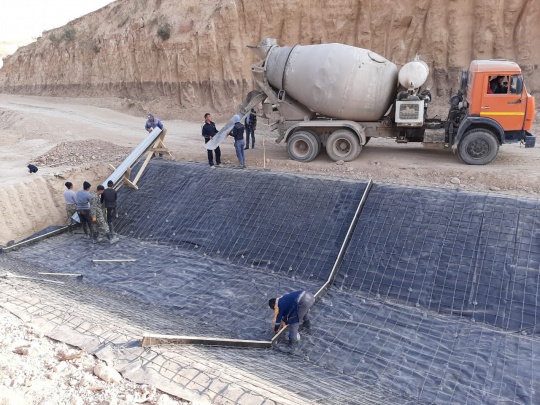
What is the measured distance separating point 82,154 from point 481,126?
11522 mm

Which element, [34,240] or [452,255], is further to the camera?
[34,240]

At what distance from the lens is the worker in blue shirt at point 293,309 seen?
16.7ft

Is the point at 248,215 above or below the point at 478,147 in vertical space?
below

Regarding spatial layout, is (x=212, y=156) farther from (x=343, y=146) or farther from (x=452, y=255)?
(x=452, y=255)

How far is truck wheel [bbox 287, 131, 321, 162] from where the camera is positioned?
10.6 metres

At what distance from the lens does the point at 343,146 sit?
1057 centimetres

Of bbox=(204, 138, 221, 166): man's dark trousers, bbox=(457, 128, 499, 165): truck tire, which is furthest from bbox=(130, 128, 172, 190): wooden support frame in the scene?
bbox=(457, 128, 499, 165): truck tire

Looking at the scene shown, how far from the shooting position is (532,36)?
1542 centimetres

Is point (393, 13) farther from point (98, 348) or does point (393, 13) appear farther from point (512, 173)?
point (98, 348)

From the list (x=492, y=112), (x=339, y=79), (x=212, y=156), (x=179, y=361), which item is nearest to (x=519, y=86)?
(x=492, y=112)

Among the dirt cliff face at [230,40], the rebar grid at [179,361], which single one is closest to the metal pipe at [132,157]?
the rebar grid at [179,361]

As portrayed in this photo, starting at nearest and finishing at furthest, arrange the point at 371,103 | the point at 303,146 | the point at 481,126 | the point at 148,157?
the point at 481,126
the point at 371,103
the point at 148,157
the point at 303,146

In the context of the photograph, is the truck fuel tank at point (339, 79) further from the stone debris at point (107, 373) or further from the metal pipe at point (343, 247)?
the stone debris at point (107, 373)

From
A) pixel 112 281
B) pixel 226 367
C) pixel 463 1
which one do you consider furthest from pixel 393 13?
pixel 226 367
